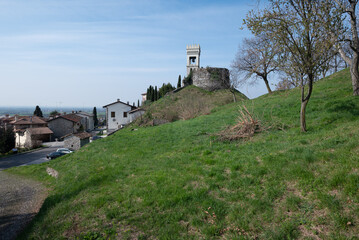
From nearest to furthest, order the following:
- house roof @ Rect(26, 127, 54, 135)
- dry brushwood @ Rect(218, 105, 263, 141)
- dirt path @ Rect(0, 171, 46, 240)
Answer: dirt path @ Rect(0, 171, 46, 240)
dry brushwood @ Rect(218, 105, 263, 141)
house roof @ Rect(26, 127, 54, 135)

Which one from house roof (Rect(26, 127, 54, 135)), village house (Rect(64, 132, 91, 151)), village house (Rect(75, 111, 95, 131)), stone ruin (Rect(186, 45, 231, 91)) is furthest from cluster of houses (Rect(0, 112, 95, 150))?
stone ruin (Rect(186, 45, 231, 91))

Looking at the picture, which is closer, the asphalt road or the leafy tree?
the asphalt road

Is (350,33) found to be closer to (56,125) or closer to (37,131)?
(37,131)

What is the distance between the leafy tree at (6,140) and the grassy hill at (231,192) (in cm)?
4228

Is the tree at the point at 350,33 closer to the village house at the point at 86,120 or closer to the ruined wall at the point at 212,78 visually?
the ruined wall at the point at 212,78

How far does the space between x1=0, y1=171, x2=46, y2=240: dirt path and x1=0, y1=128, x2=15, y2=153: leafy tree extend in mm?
37040

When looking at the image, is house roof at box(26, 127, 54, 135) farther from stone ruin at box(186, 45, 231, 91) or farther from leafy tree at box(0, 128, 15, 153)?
stone ruin at box(186, 45, 231, 91)

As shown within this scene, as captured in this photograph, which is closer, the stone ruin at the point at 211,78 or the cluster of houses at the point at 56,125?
the cluster of houses at the point at 56,125

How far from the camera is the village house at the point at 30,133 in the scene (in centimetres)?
4412

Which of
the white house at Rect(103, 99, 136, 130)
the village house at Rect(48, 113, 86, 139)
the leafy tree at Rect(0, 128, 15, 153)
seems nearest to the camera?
the leafy tree at Rect(0, 128, 15, 153)

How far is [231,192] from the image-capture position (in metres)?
5.23

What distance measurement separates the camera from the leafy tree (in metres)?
40.4

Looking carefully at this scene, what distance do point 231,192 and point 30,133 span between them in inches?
1988

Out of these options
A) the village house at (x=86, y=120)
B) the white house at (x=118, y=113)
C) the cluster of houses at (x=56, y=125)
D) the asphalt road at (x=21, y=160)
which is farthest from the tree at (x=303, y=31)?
the village house at (x=86, y=120)
